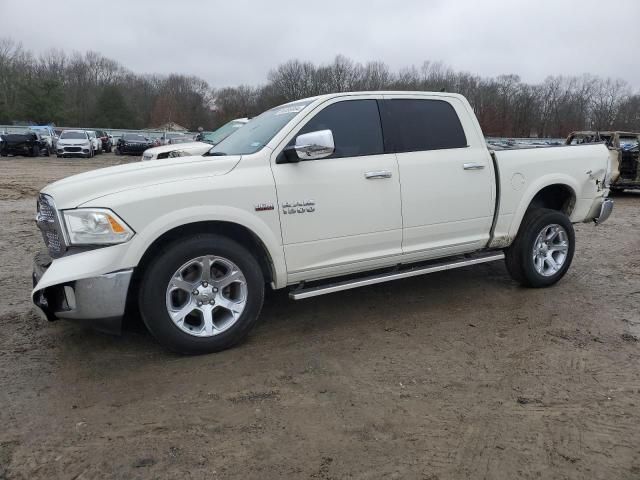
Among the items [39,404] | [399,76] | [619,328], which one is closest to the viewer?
[39,404]

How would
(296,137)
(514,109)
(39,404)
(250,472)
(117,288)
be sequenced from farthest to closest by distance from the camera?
1. (514,109)
2. (296,137)
3. (117,288)
4. (39,404)
5. (250,472)

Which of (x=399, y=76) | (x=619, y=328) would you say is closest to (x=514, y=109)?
(x=399, y=76)

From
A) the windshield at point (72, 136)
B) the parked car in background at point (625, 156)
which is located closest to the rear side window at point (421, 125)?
the parked car in background at point (625, 156)

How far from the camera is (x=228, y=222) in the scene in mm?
3896

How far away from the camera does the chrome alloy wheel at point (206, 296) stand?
378cm

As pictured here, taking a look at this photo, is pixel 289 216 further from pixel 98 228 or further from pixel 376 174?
pixel 98 228

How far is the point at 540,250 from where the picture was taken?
18.2ft

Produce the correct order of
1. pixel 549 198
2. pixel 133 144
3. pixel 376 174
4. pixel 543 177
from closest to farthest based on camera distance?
pixel 376 174 → pixel 543 177 → pixel 549 198 → pixel 133 144

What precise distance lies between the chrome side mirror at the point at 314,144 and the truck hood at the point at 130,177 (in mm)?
481

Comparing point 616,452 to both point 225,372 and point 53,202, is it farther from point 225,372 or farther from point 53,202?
point 53,202

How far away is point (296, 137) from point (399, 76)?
255 feet

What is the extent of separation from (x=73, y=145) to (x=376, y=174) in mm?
30150

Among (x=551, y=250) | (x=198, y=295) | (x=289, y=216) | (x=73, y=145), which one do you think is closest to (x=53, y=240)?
(x=198, y=295)

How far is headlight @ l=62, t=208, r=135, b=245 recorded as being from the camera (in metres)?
3.50
